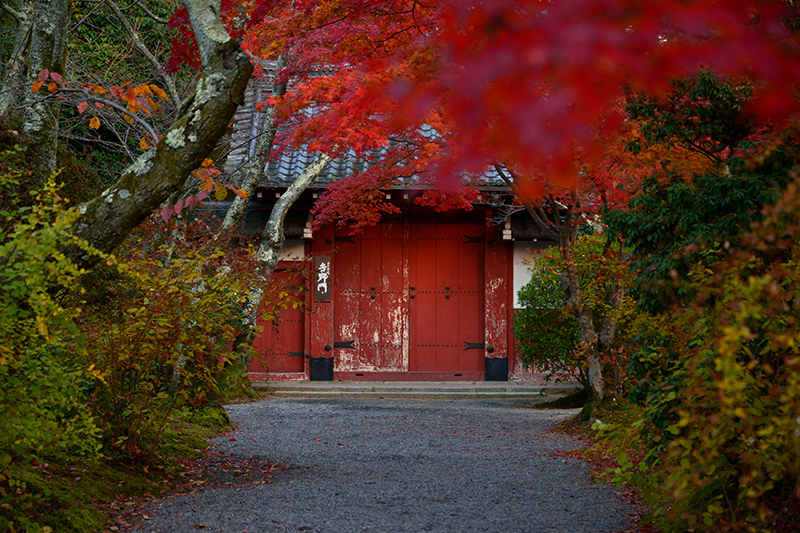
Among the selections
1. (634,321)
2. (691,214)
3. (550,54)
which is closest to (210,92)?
(550,54)

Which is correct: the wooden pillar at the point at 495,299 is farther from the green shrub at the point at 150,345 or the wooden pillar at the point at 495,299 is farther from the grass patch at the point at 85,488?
the green shrub at the point at 150,345

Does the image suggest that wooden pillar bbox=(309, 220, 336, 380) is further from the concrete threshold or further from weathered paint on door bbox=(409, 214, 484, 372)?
weathered paint on door bbox=(409, 214, 484, 372)

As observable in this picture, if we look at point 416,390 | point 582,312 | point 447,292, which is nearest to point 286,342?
point 416,390

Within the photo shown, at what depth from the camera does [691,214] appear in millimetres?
3709

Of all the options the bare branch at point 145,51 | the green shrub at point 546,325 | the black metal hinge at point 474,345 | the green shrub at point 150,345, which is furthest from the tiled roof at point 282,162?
the green shrub at point 150,345

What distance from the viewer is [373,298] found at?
11.5 meters

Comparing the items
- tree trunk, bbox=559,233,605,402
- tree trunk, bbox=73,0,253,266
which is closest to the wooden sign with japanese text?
tree trunk, bbox=559,233,605,402

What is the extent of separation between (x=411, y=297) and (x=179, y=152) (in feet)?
27.5

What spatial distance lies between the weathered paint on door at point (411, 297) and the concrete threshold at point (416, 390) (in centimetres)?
60

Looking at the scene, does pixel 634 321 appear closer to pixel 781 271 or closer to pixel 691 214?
pixel 691 214

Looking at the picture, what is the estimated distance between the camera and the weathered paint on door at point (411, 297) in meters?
11.5

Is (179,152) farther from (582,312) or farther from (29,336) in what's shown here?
(582,312)

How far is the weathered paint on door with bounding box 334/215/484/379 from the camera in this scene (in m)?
11.5

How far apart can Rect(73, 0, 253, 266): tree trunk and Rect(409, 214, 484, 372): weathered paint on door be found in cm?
820
